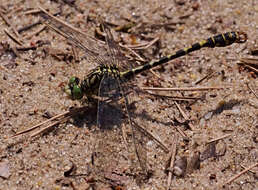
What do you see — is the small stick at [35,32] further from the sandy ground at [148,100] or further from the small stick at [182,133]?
the small stick at [182,133]

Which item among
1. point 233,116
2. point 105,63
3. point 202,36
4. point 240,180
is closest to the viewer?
point 240,180

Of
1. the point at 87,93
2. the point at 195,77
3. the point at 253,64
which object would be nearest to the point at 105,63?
the point at 87,93

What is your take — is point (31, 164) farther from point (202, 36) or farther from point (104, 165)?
point (202, 36)

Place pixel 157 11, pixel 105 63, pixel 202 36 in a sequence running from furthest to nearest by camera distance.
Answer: pixel 157 11
pixel 202 36
pixel 105 63

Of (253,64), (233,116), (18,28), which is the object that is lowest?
(233,116)

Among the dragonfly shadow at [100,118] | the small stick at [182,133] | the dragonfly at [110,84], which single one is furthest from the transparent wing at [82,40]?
the small stick at [182,133]

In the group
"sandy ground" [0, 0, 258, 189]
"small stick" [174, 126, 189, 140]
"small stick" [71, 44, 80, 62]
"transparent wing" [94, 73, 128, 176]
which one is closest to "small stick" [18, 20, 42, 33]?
"sandy ground" [0, 0, 258, 189]

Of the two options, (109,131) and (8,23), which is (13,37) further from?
(109,131)
